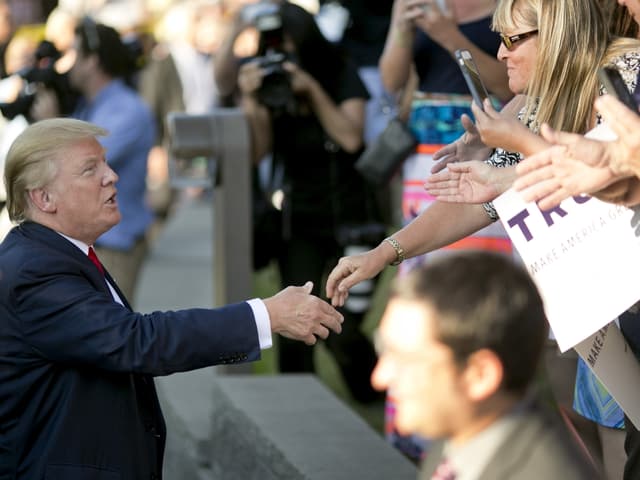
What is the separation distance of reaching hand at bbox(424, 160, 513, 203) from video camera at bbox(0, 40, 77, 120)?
455cm

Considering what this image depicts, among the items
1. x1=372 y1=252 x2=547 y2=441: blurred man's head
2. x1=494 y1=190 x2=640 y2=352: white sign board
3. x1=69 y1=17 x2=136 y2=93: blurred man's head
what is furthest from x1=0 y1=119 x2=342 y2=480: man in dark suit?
x1=69 y1=17 x2=136 y2=93: blurred man's head

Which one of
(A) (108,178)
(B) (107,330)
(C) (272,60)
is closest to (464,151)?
(A) (108,178)

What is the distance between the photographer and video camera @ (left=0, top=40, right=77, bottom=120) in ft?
24.4

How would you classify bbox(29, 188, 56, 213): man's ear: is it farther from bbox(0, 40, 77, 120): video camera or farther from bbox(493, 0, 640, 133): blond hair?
bbox(0, 40, 77, 120): video camera

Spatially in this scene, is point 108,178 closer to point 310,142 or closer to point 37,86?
point 310,142

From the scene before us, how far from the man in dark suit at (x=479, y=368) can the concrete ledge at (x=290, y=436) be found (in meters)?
1.97

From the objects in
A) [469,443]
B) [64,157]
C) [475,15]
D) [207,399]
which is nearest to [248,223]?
[207,399]

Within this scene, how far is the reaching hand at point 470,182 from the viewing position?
10.5 feet

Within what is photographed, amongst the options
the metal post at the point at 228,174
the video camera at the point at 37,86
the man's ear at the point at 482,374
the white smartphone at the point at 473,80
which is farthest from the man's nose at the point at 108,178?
the video camera at the point at 37,86

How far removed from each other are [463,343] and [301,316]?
4.40 ft

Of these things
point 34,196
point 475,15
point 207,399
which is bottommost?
point 207,399

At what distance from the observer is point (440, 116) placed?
5203 mm

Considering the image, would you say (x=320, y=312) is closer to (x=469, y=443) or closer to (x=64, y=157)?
(x=64, y=157)

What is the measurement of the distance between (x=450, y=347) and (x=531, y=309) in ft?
0.50
